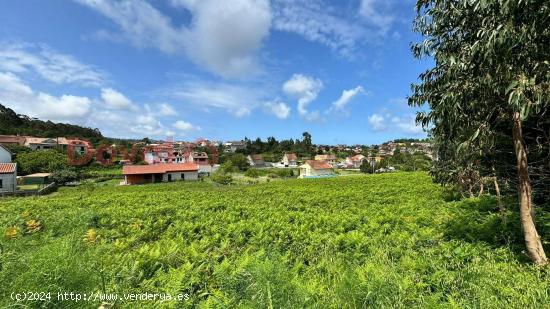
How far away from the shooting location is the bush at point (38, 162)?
49.7 meters

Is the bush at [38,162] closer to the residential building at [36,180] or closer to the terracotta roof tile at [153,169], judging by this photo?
the residential building at [36,180]

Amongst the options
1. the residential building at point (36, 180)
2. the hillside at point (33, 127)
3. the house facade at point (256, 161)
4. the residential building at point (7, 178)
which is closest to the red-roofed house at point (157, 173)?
the residential building at point (36, 180)

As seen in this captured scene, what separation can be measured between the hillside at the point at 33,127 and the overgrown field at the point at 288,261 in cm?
9585

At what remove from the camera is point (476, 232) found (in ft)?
23.1

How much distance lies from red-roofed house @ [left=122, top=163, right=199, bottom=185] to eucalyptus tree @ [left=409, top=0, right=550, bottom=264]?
48.5 meters

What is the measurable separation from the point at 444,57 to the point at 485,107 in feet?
3.72

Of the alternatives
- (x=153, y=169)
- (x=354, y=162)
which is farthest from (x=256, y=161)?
(x=153, y=169)

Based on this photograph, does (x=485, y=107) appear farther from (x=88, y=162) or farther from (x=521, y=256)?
(x=88, y=162)

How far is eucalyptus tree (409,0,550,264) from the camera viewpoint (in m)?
3.68

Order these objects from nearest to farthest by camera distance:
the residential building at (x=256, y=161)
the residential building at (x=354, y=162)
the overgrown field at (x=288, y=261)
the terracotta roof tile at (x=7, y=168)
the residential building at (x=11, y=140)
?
the overgrown field at (x=288, y=261) < the terracotta roof tile at (x=7, y=168) < the residential building at (x=11, y=140) < the residential building at (x=256, y=161) < the residential building at (x=354, y=162)

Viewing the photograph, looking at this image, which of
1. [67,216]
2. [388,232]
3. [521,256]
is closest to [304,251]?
[388,232]

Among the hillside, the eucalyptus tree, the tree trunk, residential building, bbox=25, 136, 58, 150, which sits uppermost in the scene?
the hillside

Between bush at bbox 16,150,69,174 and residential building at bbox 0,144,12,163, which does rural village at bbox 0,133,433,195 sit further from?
bush at bbox 16,150,69,174

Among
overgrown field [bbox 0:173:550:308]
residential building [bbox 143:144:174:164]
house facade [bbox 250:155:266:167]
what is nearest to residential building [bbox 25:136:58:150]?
residential building [bbox 143:144:174:164]
